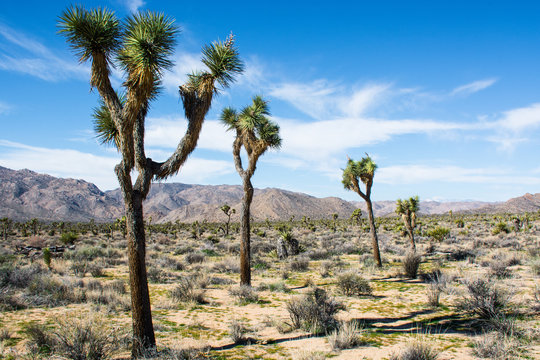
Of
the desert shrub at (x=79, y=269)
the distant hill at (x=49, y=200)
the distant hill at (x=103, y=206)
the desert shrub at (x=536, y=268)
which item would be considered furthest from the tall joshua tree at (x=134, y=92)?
the distant hill at (x=49, y=200)

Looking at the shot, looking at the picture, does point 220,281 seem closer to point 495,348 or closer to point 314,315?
point 314,315

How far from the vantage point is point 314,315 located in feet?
24.3

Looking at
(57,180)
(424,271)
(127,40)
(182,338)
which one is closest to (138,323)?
(182,338)

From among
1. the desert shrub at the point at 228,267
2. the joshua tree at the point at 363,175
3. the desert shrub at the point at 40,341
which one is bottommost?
the desert shrub at the point at 228,267

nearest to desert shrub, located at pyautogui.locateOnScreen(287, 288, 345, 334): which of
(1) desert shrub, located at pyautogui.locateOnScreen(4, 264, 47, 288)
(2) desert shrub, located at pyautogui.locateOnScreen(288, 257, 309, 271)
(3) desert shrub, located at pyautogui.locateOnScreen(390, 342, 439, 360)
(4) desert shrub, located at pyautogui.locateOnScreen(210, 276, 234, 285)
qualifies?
(3) desert shrub, located at pyautogui.locateOnScreen(390, 342, 439, 360)

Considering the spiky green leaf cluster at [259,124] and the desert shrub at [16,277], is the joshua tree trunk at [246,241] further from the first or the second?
the desert shrub at [16,277]

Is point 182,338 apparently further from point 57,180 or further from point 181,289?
point 57,180

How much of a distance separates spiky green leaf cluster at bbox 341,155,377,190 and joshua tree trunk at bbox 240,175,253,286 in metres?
7.36

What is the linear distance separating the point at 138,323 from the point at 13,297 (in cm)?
631

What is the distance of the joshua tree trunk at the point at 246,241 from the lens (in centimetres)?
1176

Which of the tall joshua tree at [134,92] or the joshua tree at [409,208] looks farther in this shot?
the joshua tree at [409,208]

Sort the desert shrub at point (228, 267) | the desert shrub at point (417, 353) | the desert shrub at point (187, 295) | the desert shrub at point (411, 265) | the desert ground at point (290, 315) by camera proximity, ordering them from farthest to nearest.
A: the desert shrub at point (228, 267)
the desert shrub at point (411, 265)
the desert shrub at point (187, 295)
the desert ground at point (290, 315)
the desert shrub at point (417, 353)

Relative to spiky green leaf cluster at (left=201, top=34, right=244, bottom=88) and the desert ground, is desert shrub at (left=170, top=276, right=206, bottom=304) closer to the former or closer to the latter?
the desert ground

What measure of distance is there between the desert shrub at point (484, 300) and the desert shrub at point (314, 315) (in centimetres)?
331
